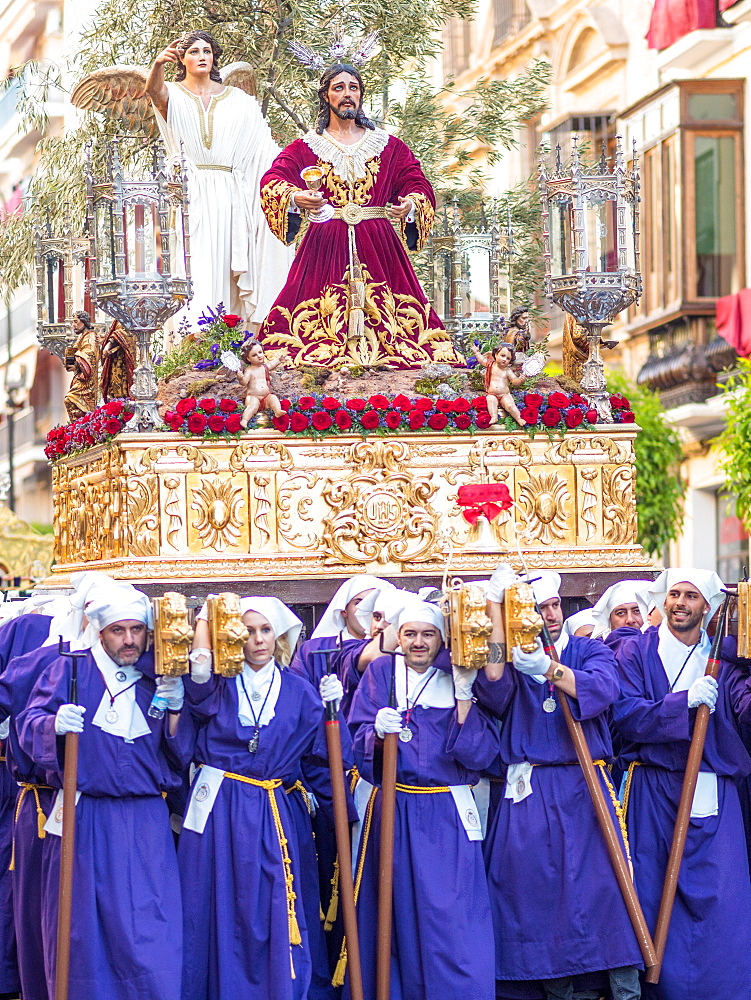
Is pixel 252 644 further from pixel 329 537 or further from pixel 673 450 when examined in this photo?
pixel 673 450

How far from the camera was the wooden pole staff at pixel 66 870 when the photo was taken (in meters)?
7.41

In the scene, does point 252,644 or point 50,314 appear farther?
point 50,314

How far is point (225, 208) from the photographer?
1291 centimetres

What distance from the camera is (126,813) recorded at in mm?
7629

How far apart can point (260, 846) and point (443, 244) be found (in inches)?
263

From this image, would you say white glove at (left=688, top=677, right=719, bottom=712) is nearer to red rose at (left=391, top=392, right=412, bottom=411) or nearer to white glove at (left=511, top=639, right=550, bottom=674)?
white glove at (left=511, top=639, right=550, bottom=674)

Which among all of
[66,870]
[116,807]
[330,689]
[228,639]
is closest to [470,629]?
[330,689]

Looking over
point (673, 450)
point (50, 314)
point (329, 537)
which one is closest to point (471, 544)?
point (329, 537)

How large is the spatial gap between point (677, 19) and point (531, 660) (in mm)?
17271

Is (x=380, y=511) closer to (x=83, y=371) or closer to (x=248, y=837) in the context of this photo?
(x=83, y=371)

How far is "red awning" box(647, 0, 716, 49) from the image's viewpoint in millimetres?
23359

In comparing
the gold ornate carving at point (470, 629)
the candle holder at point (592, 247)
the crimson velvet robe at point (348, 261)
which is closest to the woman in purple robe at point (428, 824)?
the gold ornate carving at point (470, 629)

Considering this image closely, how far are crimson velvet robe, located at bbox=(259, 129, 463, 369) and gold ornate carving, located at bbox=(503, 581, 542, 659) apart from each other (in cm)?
385

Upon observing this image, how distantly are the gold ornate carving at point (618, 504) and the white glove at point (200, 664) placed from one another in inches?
161
